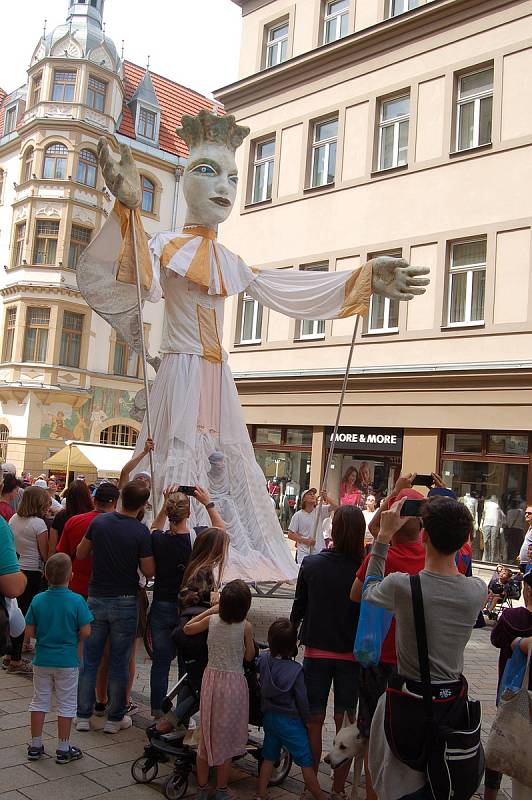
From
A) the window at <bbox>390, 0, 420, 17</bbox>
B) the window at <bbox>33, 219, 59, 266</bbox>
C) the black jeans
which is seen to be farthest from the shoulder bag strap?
the window at <bbox>33, 219, 59, 266</bbox>

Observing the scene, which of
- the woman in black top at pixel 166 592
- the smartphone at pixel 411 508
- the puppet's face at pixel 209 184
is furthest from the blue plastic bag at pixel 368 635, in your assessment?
the puppet's face at pixel 209 184

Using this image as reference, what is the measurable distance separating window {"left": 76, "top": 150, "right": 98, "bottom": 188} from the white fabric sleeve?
71.6 feet

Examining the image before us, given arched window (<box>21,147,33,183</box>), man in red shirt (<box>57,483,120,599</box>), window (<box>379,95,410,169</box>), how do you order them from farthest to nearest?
arched window (<box>21,147,33,183</box>) → window (<box>379,95,410,169</box>) → man in red shirt (<box>57,483,120,599</box>)

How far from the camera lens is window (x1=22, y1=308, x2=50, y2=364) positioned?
2762 cm

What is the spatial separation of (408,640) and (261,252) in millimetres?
15609

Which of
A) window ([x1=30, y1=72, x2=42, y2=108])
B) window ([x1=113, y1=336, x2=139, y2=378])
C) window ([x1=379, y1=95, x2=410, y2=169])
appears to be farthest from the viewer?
window ([x1=113, y1=336, x2=139, y2=378])

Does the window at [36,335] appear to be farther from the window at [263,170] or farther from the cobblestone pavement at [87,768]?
the cobblestone pavement at [87,768]

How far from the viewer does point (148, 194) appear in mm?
31141

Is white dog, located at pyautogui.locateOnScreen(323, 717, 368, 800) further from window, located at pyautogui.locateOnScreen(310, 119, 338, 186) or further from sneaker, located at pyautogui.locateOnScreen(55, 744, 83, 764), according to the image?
window, located at pyautogui.locateOnScreen(310, 119, 338, 186)

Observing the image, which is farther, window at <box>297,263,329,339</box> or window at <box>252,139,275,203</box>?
window at <box>252,139,275,203</box>

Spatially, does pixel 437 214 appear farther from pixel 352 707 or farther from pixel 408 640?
pixel 408 640

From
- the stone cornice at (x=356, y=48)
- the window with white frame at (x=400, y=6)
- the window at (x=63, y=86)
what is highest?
the window at (x=63, y=86)

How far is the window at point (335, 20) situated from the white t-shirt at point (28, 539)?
45.6 ft

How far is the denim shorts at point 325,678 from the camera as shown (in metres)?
3.98
